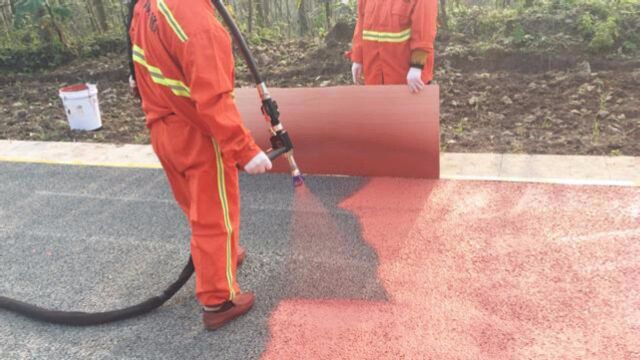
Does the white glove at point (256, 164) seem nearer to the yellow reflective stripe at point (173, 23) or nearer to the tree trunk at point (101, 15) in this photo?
the yellow reflective stripe at point (173, 23)

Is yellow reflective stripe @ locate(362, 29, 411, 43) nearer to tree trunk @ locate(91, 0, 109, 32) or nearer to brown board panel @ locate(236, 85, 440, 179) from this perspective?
brown board panel @ locate(236, 85, 440, 179)

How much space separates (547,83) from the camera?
531cm

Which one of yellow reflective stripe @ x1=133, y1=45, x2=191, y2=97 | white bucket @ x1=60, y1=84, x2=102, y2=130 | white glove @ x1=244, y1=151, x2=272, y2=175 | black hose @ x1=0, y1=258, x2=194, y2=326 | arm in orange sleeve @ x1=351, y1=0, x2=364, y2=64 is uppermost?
yellow reflective stripe @ x1=133, y1=45, x2=191, y2=97

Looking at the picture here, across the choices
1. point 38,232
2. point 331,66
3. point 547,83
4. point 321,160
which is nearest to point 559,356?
point 321,160

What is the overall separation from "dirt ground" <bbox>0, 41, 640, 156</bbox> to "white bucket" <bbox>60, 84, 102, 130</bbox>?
11 centimetres

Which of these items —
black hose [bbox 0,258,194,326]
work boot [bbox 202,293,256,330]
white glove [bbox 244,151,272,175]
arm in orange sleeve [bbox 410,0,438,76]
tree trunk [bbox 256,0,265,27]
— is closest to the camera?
white glove [bbox 244,151,272,175]

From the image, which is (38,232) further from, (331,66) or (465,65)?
(465,65)

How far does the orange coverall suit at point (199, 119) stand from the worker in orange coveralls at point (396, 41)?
1.61 meters

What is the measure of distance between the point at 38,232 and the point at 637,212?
3.82m

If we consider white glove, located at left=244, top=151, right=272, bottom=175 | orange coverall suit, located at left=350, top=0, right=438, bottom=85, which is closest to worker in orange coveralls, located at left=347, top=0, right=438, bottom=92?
orange coverall suit, located at left=350, top=0, right=438, bottom=85

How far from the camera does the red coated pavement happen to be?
2295 mm

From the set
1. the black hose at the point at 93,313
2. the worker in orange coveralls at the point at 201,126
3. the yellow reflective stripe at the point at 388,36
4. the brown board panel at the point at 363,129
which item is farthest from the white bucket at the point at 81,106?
the worker in orange coveralls at the point at 201,126

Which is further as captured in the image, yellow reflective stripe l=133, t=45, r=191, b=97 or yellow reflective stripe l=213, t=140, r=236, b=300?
yellow reflective stripe l=213, t=140, r=236, b=300

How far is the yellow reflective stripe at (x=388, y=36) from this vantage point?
138 inches
